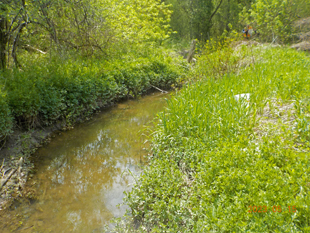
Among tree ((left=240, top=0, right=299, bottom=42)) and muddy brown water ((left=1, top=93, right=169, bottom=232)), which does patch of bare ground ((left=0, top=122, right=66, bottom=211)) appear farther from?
tree ((left=240, top=0, right=299, bottom=42))

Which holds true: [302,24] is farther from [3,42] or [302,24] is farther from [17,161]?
[17,161]

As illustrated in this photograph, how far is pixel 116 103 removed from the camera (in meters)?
9.02

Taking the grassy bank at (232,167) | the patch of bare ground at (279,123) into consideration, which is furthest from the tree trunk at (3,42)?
the patch of bare ground at (279,123)

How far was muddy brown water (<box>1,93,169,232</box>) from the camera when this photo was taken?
135 inches

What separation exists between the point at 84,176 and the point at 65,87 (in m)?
3.12

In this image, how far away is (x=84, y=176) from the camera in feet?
14.8

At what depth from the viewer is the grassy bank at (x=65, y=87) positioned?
5.09 meters

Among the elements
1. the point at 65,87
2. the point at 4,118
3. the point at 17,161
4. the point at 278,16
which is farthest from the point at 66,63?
the point at 278,16

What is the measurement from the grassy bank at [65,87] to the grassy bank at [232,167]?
305 centimetres

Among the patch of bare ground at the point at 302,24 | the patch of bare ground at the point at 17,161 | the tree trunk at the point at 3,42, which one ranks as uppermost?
the tree trunk at the point at 3,42

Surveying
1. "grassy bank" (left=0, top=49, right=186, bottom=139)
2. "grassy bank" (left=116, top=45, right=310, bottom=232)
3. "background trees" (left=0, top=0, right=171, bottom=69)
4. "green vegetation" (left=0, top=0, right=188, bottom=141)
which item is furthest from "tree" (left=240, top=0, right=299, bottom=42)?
"grassy bank" (left=116, top=45, right=310, bottom=232)

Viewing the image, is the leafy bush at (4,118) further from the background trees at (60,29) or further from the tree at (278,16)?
the tree at (278,16)

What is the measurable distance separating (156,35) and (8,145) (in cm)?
1220

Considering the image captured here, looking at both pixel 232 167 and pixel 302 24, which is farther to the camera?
pixel 302 24
